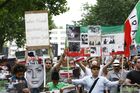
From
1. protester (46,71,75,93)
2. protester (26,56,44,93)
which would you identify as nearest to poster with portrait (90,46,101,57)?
protester (26,56,44,93)

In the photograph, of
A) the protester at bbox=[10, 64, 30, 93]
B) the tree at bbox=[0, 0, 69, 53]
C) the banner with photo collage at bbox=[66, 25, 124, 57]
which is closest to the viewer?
the protester at bbox=[10, 64, 30, 93]

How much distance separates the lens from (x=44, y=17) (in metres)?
15.2

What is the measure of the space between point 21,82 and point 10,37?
5004cm

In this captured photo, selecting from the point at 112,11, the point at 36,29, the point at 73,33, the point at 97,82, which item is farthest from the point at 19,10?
the point at 112,11

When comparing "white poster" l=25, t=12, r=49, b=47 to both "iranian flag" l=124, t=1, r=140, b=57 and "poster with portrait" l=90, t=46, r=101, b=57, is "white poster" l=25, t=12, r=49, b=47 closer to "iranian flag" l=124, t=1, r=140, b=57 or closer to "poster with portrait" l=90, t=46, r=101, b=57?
"iranian flag" l=124, t=1, r=140, b=57

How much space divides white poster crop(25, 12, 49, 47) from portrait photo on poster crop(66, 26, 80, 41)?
9.10 ft

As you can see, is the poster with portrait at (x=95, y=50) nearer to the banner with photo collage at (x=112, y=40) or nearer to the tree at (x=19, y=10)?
the banner with photo collage at (x=112, y=40)

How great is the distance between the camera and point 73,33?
710 inches

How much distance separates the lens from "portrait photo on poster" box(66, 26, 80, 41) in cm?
1794

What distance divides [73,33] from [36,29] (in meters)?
3.04

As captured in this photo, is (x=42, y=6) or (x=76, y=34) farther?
(x=42, y=6)

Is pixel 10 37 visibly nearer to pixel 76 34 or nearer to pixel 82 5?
pixel 82 5

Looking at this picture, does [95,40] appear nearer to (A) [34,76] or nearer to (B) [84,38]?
(B) [84,38]

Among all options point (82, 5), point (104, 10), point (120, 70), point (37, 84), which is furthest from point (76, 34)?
point (82, 5)
